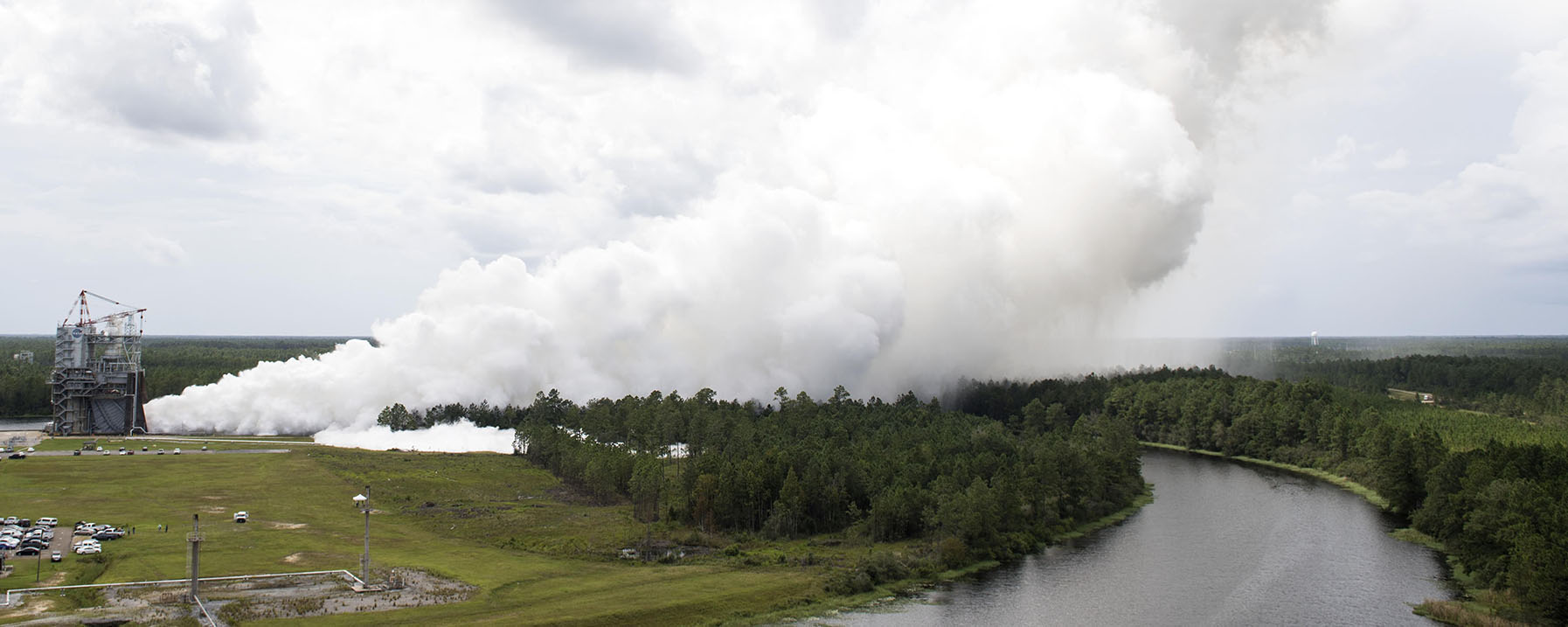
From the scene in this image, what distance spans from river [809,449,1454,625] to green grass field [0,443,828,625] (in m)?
12.4

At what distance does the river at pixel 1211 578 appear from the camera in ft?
208

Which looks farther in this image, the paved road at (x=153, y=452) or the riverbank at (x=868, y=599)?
the paved road at (x=153, y=452)

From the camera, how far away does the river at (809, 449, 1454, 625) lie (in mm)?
63500

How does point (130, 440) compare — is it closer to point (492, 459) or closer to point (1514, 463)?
point (492, 459)

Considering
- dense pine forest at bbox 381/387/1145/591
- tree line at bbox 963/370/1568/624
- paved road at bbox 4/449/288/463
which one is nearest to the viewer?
tree line at bbox 963/370/1568/624

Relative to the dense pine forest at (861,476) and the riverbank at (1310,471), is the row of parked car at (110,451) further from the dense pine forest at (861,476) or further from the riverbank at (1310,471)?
the riverbank at (1310,471)

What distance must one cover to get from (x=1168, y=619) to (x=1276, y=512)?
46.4 metres

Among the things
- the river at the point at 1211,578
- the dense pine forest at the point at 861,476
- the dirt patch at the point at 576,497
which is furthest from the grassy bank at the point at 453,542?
the river at the point at 1211,578

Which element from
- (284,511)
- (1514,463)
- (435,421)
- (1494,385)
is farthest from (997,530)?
(1494,385)

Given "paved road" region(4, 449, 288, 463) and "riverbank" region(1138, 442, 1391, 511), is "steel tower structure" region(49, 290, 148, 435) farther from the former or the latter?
"riverbank" region(1138, 442, 1391, 511)

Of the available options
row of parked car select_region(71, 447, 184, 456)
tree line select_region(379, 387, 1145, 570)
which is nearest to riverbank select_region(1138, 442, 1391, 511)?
tree line select_region(379, 387, 1145, 570)

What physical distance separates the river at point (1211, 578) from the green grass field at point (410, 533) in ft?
40.6

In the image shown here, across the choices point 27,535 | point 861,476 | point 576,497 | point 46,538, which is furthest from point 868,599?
point 27,535

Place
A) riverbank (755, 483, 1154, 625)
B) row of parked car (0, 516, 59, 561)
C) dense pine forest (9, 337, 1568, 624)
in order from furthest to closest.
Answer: dense pine forest (9, 337, 1568, 624) → row of parked car (0, 516, 59, 561) → riverbank (755, 483, 1154, 625)
